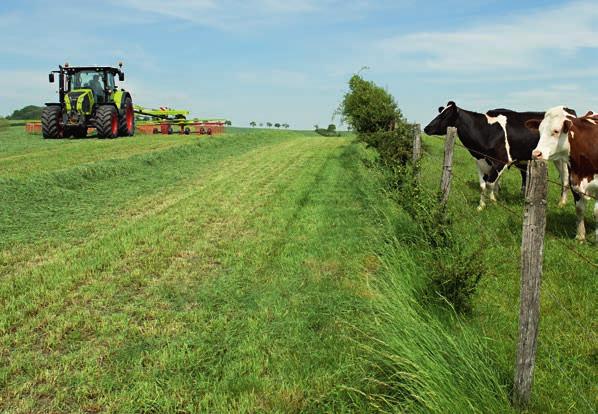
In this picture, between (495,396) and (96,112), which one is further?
(96,112)

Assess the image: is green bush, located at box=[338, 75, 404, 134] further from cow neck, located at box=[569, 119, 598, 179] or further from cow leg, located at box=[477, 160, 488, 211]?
cow neck, located at box=[569, 119, 598, 179]

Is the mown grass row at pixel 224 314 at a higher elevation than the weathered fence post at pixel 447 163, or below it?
below

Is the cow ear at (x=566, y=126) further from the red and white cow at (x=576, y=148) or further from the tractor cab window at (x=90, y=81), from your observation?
the tractor cab window at (x=90, y=81)

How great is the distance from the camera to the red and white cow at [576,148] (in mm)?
6980

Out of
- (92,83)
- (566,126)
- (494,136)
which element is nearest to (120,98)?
(92,83)

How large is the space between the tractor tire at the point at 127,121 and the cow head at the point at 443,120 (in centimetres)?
1755

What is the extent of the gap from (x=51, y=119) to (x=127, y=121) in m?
4.10

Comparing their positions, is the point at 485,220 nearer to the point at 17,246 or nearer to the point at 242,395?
the point at 242,395

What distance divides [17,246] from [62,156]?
1028 centimetres

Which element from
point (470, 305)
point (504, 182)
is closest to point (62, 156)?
point (504, 182)

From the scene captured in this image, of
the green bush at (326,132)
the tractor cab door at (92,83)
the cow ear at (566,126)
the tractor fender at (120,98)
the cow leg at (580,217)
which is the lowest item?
the cow leg at (580,217)

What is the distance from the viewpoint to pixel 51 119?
71.6 ft

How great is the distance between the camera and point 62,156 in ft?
52.7

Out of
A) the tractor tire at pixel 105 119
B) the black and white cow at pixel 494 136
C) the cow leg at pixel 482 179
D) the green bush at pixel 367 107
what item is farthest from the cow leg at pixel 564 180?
the tractor tire at pixel 105 119
